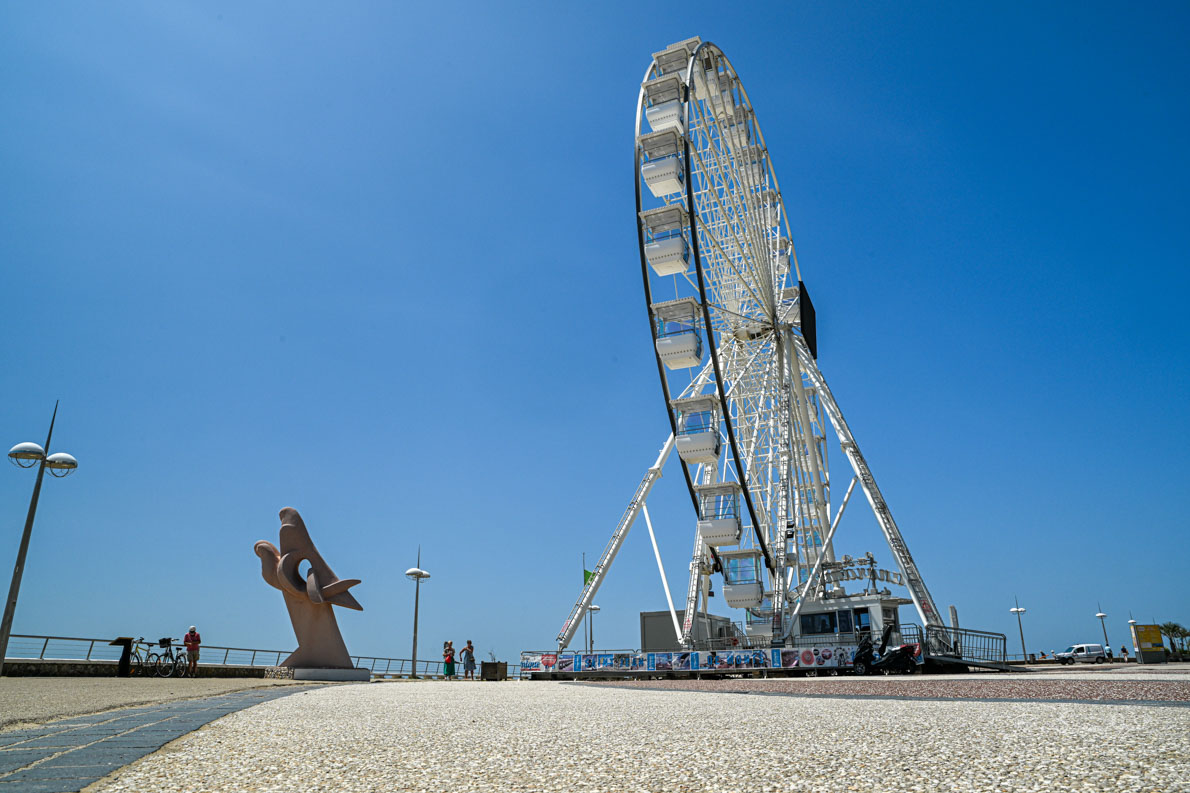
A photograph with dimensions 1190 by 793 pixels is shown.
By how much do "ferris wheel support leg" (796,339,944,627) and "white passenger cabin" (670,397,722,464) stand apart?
17.8 feet

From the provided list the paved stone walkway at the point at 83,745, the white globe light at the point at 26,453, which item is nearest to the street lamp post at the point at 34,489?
the white globe light at the point at 26,453

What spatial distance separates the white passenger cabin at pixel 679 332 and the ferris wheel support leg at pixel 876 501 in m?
6.94

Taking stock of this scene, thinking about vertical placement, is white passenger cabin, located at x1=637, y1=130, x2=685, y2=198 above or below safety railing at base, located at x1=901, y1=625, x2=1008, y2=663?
above

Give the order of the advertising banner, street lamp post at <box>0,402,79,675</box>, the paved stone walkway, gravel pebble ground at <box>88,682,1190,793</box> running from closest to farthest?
the paved stone walkway < gravel pebble ground at <box>88,682,1190,793</box> < street lamp post at <box>0,402,79,675</box> < the advertising banner

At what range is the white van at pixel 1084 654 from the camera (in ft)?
126

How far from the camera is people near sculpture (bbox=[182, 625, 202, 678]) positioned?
747 inches

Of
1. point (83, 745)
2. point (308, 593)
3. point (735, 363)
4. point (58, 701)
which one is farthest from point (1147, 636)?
point (83, 745)

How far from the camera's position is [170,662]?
61.1 feet

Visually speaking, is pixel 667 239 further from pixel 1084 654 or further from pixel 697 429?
pixel 1084 654

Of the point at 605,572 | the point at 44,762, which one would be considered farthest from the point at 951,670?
the point at 44,762

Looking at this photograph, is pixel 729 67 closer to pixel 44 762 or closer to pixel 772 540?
pixel 772 540

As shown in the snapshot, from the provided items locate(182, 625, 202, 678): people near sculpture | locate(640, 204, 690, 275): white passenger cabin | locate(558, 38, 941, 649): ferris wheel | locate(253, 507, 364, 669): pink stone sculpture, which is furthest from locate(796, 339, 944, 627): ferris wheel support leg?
locate(182, 625, 202, 678): people near sculpture

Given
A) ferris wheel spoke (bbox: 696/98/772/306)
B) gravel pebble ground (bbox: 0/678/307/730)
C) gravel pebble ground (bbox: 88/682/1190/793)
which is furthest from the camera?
ferris wheel spoke (bbox: 696/98/772/306)

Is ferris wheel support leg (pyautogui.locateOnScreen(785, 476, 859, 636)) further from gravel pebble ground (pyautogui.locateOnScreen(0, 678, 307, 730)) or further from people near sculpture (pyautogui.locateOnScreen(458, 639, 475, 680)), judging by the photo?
gravel pebble ground (pyautogui.locateOnScreen(0, 678, 307, 730))
